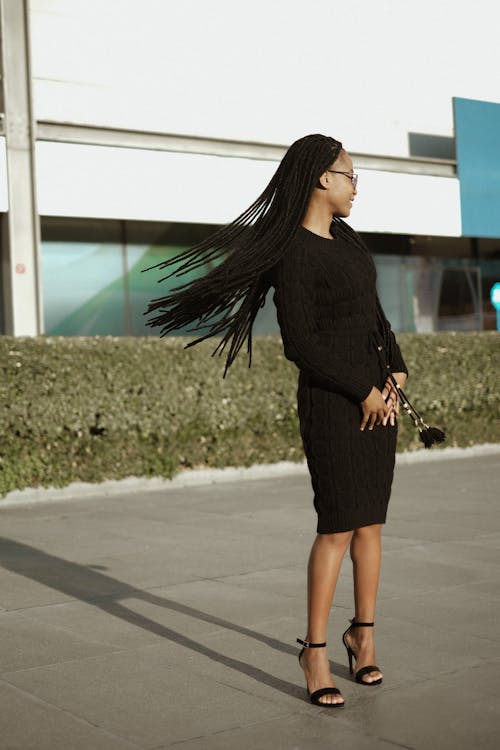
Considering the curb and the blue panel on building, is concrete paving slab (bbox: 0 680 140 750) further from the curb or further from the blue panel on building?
the blue panel on building

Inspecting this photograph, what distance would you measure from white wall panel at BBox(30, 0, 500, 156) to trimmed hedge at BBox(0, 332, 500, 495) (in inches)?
199

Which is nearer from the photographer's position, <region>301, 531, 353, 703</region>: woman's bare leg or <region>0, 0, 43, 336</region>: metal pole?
<region>301, 531, 353, 703</region>: woman's bare leg

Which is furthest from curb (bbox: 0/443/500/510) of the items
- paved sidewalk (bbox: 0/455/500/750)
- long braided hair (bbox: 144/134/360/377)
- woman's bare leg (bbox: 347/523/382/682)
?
woman's bare leg (bbox: 347/523/382/682)

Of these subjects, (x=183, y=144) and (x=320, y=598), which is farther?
(x=183, y=144)

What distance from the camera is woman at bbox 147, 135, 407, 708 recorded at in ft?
13.3

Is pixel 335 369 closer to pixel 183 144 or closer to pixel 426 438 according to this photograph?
pixel 426 438

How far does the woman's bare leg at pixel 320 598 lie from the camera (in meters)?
4.03

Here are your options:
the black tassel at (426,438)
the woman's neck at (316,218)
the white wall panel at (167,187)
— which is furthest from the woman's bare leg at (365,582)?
the white wall panel at (167,187)

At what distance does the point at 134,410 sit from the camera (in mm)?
10922

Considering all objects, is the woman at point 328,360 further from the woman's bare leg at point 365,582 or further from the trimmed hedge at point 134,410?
the trimmed hedge at point 134,410

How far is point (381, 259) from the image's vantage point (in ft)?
61.5

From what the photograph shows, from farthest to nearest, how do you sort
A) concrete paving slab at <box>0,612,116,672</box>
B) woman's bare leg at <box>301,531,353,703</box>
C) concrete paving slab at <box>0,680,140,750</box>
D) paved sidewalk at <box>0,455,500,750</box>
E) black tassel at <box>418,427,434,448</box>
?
1. concrete paving slab at <box>0,612,116,672</box>
2. black tassel at <box>418,427,434,448</box>
3. woman's bare leg at <box>301,531,353,703</box>
4. paved sidewalk at <box>0,455,500,750</box>
5. concrete paving slab at <box>0,680,140,750</box>

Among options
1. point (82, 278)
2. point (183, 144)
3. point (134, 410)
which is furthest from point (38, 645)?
point (82, 278)

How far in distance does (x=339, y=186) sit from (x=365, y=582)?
1551mm
